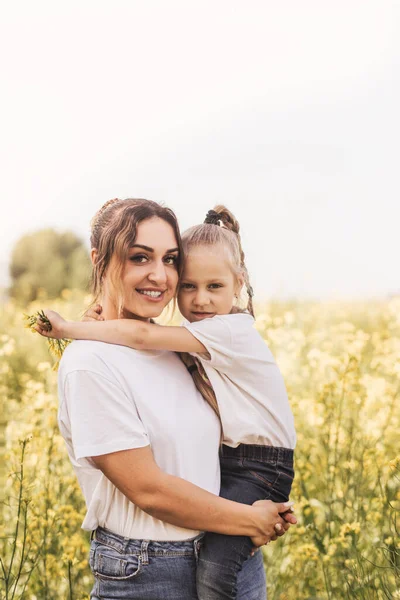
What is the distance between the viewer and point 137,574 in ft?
5.33

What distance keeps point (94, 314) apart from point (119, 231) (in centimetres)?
32

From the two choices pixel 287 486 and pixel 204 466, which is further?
pixel 287 486

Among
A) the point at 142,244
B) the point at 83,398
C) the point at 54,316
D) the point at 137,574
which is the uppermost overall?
the point at 142,244

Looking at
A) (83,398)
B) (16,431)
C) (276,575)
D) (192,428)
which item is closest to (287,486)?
(192,428)

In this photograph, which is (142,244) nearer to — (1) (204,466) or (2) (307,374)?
(1) (204,466)

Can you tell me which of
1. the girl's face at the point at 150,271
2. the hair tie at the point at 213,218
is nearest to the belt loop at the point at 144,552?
the girl's face at the point at 150,271

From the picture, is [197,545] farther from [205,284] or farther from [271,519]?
[205,284]

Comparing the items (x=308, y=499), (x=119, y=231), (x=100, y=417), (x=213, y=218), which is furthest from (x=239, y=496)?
(x=308, y=499)

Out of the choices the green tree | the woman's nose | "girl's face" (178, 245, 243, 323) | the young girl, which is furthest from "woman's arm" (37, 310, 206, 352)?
the green tree

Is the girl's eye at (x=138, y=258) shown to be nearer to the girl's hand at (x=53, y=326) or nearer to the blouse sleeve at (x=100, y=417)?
the girl's hand at (x=53, y=326)

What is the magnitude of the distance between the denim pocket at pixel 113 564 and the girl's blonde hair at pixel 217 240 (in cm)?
47

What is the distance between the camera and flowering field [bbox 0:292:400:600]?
2.57 metres

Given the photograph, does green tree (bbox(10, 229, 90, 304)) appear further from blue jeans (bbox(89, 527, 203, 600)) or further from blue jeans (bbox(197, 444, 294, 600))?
blue jeans (bbox(89, 527, 203, 600))

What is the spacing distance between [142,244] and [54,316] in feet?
1.08
